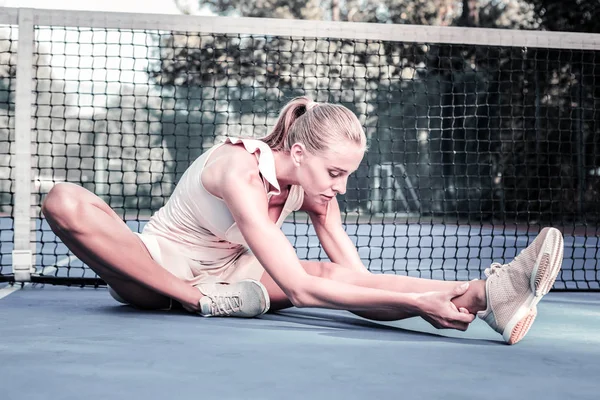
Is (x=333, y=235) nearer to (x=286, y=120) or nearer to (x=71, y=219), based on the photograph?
(x=286, y=120)

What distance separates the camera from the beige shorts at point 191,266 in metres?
2.56

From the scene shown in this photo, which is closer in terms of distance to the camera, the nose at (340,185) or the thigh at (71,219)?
the nose at (340,185)

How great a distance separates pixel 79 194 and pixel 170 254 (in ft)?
1.13

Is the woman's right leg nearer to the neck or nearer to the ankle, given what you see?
the neck

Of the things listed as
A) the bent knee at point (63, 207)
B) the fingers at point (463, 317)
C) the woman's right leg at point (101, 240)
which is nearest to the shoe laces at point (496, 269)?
the fingers at point (463, 317)

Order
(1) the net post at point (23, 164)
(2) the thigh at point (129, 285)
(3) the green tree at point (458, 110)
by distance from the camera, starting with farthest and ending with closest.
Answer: (3) the green tree at point (458, 110) → (1) the net post at point (23, 164) → (2) the thigh at point (129, 285)

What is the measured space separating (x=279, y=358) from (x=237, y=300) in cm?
67

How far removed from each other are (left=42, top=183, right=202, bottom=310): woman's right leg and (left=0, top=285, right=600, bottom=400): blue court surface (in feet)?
0.42

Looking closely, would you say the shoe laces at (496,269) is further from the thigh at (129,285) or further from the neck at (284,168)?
the thigh at (129,285)

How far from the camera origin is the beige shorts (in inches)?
101

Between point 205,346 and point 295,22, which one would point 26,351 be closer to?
point 205,346

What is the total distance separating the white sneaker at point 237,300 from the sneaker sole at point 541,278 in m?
0.78

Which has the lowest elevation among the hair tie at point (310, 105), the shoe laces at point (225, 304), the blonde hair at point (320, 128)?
the shoe laces at point (225, 304)

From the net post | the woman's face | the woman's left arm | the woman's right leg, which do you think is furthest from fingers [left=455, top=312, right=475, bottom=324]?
the net post
